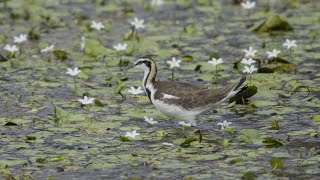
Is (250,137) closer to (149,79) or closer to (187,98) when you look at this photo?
(187,98)

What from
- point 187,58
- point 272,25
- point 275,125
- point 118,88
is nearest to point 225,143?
point 275,125

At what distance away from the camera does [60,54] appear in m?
15.9

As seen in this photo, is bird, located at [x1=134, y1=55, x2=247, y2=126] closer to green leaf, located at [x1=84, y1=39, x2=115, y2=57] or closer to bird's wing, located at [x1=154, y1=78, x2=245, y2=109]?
bird's wing, located at [x1=154, y1=78, x2=245, y2=109]

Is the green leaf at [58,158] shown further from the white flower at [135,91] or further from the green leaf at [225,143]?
the white flower at [135,91]

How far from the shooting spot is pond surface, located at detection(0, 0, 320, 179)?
10.4 m

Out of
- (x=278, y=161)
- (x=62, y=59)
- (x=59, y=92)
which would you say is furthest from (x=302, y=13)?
(x=278, y=161)

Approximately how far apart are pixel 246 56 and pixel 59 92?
3389 mm

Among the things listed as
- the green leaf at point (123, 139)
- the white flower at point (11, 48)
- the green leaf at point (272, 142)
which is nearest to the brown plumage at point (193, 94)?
the green leaf at point (123, 139)

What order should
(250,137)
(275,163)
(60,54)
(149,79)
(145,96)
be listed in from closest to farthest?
1. (275,163)
2. (250,137)
3. (149,79)
4. (145,96)
5. (60,54)

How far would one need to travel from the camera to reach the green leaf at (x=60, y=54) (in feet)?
52.0

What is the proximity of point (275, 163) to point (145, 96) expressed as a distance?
13.4ft

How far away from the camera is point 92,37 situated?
1769 cm

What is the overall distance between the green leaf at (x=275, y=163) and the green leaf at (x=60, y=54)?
679 cm

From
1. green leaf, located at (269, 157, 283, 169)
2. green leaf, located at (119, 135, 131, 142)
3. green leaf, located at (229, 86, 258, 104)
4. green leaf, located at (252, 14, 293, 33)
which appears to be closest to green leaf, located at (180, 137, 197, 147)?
green leaf, located at (119, 135, 131, 142)
